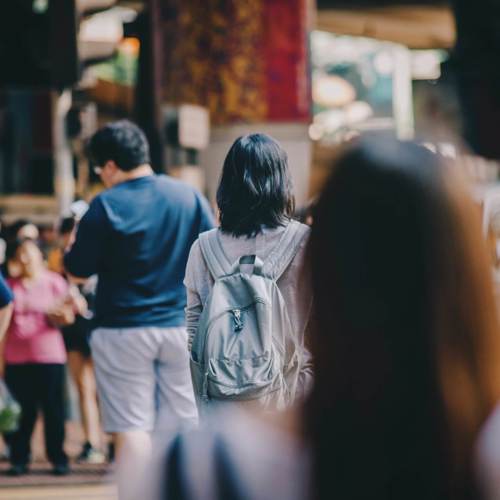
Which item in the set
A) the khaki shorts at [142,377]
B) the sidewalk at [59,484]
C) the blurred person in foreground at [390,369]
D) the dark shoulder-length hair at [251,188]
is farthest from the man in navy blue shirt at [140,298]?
the blurred person in foreground at [390,369]

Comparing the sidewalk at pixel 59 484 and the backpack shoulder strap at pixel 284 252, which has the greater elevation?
the backpack shoulder strap at pixel 284 252

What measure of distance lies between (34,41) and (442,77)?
1294cm

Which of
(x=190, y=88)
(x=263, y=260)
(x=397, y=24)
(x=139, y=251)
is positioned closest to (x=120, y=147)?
(x=139, y=251)

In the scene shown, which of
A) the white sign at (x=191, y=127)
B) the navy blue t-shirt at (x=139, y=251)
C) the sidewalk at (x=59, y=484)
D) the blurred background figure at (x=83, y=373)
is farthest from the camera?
the white sign at (x=191, y=127)

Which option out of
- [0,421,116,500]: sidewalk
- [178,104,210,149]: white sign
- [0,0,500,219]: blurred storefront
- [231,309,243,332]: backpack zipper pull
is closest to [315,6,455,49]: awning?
[0,0,500,219]: blurred storefront

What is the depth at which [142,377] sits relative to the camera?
5531 millimetres

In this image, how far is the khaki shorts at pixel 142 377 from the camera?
5.51 m

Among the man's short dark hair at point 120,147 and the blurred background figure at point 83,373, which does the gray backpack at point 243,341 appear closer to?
the man's short dark hair at point 120,147

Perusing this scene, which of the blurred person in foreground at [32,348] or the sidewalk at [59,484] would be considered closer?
the sidewalk at [59,484]

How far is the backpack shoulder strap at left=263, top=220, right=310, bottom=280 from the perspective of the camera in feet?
14.1

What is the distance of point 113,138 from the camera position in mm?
5832

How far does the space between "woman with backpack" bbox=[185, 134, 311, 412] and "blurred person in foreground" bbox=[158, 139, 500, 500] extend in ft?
6.89

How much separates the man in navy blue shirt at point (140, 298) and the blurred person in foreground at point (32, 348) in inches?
125

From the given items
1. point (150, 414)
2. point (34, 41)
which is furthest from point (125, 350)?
point (34, 41)
